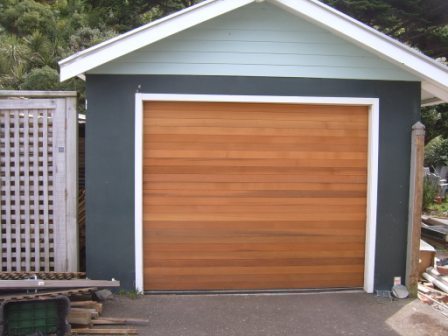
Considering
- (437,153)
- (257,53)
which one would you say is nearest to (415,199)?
(257,53)

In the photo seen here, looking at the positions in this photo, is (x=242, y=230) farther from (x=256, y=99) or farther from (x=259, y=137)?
(x=256, y=99)

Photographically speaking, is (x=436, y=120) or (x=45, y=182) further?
(x=436, y=120)

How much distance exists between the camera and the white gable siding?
17.1ft

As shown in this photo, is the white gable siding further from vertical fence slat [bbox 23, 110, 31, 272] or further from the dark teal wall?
vertical fence slat [bbox 23, 110, 31, 272]

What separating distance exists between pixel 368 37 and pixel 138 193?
337 cm

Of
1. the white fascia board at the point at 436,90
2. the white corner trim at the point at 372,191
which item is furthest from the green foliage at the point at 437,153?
the white corner trim at the point at 372,191

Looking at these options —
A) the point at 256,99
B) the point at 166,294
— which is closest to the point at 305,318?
the point at 166,294

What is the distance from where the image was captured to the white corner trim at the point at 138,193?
526 centimetres

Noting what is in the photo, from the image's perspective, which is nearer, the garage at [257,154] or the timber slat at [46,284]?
the timber slat at [46,284]

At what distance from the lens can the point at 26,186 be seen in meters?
5.18

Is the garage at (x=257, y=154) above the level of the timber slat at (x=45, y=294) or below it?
above

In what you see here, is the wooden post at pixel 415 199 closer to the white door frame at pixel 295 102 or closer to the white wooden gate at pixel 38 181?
the white door frame at pixel 295 102

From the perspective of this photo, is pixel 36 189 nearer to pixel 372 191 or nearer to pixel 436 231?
pixel 372 191

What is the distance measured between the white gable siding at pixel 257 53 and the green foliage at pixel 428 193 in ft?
27.8
